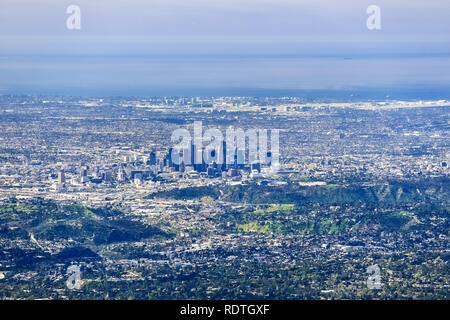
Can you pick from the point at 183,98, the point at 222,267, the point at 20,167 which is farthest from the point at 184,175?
the point at 183,98

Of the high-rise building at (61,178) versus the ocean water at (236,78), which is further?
the ocean water at (236,78)

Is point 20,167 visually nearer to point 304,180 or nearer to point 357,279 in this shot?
point 304,180

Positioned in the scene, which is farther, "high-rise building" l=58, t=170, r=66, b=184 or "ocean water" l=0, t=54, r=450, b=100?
"ocean water" l=0, t=54, r=450, b=100

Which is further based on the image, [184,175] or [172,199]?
[184,175]

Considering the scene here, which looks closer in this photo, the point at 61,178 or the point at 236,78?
the point at 61,178

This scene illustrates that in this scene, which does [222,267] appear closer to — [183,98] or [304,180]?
[304,180]
